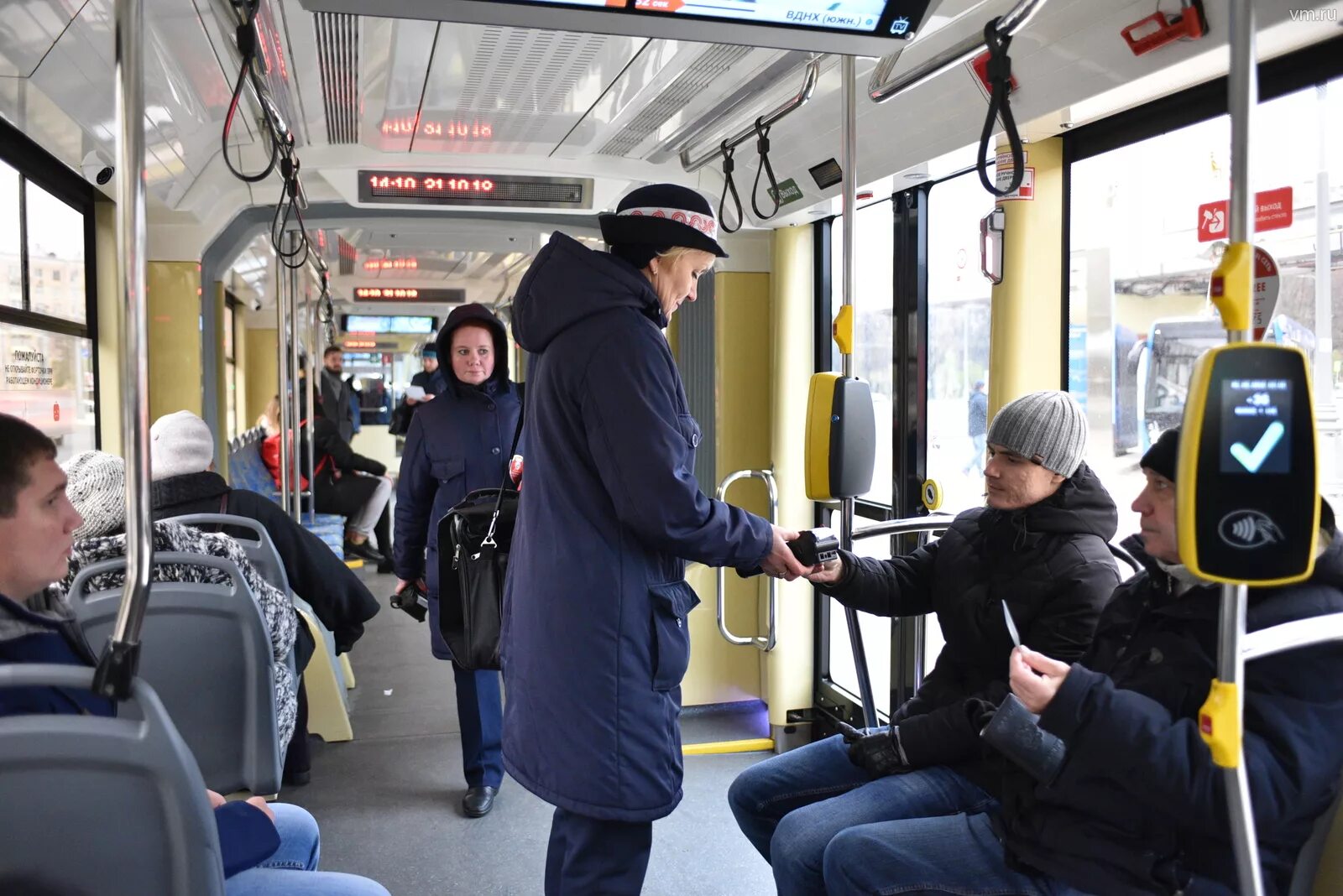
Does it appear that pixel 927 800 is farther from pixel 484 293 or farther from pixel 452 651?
pixel 484 293

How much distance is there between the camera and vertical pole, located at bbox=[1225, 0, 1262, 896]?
1.16 m

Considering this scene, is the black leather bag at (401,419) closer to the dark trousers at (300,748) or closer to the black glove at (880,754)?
the dark trousers at (300,748)

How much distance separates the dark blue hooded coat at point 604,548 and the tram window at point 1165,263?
1239mm

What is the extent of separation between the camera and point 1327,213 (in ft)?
7.39

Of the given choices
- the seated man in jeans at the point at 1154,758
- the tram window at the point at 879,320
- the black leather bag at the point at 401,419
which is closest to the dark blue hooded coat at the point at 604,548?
the seated man in jeans at the point at 1154,758

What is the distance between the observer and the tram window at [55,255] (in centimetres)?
349

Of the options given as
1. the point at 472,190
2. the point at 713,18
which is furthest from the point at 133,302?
the point at 472,190

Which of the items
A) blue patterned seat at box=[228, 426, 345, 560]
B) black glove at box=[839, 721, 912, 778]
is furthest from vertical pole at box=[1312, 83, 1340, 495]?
blue patterned seat at box=[228, 426, 345, 560]

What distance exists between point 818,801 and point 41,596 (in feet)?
4.88

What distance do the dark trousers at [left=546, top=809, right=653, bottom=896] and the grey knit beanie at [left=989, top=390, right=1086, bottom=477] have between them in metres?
1.06

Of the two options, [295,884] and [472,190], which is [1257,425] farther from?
[472,190]

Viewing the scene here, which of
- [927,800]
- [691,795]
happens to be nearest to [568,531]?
[927,800]

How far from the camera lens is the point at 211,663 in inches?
89.5

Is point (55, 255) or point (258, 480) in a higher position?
point (55, 255)
